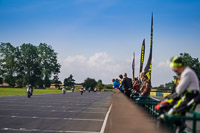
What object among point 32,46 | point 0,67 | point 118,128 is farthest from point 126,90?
point 32,46

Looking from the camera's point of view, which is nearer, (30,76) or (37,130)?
(37,130)

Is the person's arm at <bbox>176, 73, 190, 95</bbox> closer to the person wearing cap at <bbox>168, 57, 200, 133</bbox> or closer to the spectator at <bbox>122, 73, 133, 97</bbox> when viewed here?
the person wearing cap at <bbox>168, 57, 200, 133</bbox>

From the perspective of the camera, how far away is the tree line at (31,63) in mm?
108250

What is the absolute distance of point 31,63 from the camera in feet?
376

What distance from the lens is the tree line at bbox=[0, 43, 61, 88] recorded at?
108250mm

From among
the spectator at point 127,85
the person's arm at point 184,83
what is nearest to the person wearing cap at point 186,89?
the person's arm at point 184,83

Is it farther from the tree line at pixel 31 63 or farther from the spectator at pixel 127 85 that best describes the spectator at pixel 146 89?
the tree line at pixel 31 63

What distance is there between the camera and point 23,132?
8586 mm

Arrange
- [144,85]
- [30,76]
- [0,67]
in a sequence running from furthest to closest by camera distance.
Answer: [30,76], [0,67], [144,85]

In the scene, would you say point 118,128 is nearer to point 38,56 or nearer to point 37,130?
point 37,130

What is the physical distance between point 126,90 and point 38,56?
105 m

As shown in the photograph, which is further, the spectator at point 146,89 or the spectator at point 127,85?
the spectator at point 127,85

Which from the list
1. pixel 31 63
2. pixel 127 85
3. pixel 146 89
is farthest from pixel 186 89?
pixel 31 63

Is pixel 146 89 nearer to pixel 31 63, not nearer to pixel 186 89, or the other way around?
pixel 186 89
